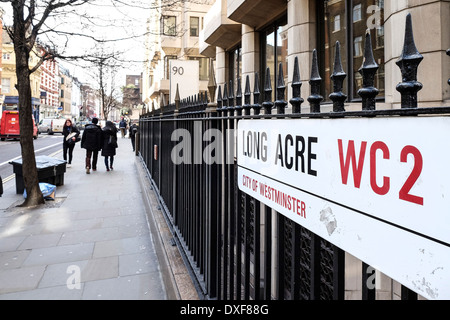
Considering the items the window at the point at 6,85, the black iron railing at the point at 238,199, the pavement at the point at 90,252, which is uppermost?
the window at the point at 6,85

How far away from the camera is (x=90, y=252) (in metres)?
5.16

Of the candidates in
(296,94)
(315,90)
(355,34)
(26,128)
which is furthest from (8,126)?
(315,90)

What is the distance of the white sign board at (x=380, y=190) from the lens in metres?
0.94

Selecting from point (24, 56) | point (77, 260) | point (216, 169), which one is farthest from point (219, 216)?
point (24, 56)

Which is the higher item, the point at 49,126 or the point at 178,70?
the point at 49,126

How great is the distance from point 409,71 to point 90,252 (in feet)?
16.6

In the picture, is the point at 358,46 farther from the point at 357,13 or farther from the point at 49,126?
the point at 49,126

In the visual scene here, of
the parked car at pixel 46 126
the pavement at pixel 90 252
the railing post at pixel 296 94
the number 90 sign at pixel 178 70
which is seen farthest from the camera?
the parked car at pixel 46 126

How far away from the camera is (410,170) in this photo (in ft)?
3.31

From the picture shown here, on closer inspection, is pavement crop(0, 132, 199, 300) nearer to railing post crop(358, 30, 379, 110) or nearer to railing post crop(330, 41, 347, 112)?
railing post crop(330, 41, 347, 112)

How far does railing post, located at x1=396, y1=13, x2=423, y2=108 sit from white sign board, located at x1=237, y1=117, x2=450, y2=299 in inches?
2.7

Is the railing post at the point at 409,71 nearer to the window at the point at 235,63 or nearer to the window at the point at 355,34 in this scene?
the window at the point at 355,34

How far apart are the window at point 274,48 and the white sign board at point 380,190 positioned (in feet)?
22.1

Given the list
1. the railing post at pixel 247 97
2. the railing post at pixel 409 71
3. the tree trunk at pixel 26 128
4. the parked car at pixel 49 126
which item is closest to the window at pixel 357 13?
the railing post at pixel 247 97
